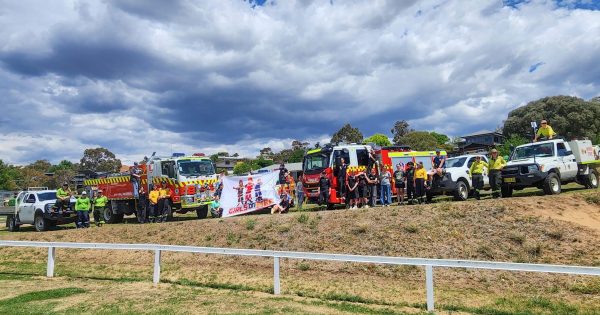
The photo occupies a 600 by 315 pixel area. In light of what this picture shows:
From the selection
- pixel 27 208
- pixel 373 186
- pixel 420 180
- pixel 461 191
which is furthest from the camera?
pixel 27 208

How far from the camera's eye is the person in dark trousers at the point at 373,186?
16309 millimetres

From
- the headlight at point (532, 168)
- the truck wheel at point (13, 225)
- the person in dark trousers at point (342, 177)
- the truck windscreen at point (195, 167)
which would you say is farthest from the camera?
the truck wheel at point (13, 225)

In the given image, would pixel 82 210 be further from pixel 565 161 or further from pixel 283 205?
pixel 565 161

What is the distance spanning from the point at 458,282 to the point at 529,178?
6.05 metres

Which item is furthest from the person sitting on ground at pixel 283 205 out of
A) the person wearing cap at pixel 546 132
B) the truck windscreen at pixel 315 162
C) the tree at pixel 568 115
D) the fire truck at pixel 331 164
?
the tree at pixel 568 115

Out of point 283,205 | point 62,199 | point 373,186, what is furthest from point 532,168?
point 62,199

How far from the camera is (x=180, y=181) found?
62.6 ft

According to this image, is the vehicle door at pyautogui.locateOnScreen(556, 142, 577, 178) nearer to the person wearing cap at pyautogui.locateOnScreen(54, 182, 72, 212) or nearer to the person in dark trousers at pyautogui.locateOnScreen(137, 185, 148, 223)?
the person in dark trousers at pyautogui.locateOnScreen(137, 185, 148, 223)

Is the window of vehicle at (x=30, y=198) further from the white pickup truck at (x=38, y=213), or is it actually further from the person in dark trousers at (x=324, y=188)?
the person in dark trousers at (x=324, y=188)

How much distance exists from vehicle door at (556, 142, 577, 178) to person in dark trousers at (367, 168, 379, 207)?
6.14 metres

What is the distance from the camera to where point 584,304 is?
8.55 metres

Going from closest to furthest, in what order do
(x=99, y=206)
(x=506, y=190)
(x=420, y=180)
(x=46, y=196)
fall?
1. (x=506, y=190)
2. (x=420, y=180)
3. (x=46, y=196)
4. (x=99, y=206)

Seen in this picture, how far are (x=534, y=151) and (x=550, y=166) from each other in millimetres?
1186

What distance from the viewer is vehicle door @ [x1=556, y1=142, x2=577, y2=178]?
15.1 meters
